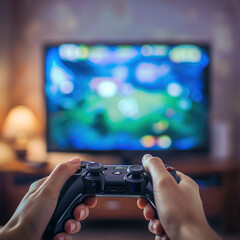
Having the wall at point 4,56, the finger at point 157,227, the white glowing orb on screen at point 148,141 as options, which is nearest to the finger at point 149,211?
the finger at point 157,227

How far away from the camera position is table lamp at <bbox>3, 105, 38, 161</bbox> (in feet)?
7.64

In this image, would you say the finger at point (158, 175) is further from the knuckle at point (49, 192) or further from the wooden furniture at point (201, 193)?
the wooden furniture at point (201, 193)

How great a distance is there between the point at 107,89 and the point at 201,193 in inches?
39.3

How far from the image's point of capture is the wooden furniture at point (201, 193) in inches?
82.3

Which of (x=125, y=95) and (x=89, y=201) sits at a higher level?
(x=125, y=95)

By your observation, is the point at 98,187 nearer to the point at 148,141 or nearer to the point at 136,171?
the point at 136,171

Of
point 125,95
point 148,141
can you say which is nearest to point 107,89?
point 125,95

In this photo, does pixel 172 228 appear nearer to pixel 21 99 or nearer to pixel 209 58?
pixel 209 58

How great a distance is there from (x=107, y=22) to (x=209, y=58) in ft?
2.98

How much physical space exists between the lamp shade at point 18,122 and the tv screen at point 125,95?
249 mm

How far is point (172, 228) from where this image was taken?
51 centimetres

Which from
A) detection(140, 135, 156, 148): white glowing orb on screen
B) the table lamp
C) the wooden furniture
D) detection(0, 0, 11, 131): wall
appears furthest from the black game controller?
detection(0, 0, 11, 131): wall

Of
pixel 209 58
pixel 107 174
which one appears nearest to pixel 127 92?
pixel 209 58

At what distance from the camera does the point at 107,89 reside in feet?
7.36
